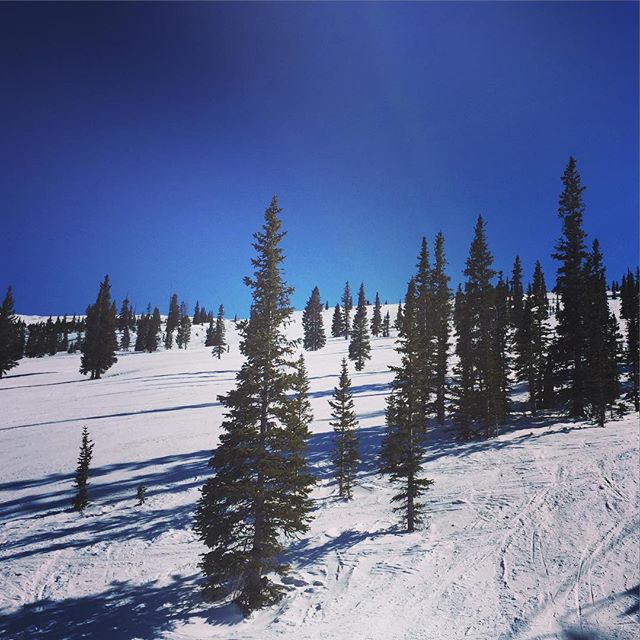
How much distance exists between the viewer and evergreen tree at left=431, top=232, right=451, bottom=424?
30.1m

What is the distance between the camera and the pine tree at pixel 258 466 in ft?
40.5

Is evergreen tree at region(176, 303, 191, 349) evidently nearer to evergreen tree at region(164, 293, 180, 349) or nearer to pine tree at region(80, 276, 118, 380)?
evergreen tree at region(164, 293, 180, 349)

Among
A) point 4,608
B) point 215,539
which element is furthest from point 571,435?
point 4,608

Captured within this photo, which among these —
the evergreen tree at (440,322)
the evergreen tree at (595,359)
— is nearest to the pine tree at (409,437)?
the evergreen tree at (440,322)

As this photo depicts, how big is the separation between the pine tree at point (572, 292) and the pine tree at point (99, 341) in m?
69.2

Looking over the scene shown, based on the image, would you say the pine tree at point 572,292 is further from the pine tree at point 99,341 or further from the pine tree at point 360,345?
the pine tree at point 99,341

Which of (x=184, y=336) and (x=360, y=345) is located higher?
(x=184, y=336)

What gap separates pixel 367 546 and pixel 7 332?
75.9 metres

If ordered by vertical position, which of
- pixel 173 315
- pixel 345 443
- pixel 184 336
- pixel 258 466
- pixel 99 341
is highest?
pixel 173 315

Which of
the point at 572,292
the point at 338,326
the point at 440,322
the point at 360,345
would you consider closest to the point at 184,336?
the point at 338,326

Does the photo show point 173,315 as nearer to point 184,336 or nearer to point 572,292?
point 184,336

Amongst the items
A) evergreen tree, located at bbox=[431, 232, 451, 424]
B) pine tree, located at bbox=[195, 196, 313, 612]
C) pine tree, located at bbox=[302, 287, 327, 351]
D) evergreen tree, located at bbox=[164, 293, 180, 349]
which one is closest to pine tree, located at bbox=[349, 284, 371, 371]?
pine tree, located at bbox=[302, 287, 327, 351]

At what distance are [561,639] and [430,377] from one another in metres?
21.0

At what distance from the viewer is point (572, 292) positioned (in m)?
28.5
